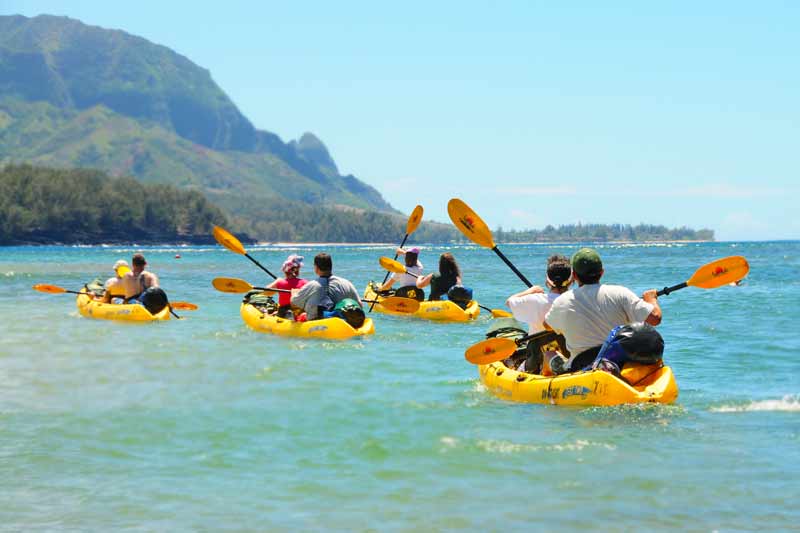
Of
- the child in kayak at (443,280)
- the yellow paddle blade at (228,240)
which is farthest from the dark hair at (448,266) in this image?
the yellow paddle blade at (228,240)

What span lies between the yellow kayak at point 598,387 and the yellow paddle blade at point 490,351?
606mm

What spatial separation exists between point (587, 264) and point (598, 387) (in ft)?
3.96

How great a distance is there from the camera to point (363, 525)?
238 inches

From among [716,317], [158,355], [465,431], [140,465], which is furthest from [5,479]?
[716,317]

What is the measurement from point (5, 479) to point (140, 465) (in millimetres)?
1008

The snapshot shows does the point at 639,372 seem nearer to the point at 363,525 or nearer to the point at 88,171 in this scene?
the point at 363,525

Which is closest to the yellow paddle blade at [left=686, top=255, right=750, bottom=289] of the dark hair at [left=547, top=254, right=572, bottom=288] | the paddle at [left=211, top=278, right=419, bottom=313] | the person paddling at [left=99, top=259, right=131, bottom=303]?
the dark hair at [left=547, top=254, right=572, bottom=288]

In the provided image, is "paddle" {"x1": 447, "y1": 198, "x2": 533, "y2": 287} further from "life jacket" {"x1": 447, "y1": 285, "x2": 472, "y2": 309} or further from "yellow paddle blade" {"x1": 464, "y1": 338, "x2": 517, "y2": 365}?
"life jacket" {"x1": 447, "y1": 285, "x2": 472, "y2": 309}

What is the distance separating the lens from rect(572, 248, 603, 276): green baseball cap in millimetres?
9195

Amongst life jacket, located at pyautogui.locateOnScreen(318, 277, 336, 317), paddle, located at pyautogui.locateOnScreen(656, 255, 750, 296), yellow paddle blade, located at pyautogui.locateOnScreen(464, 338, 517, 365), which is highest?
paddle, located at pyautogui.locateOnScreen(656, 255, 750, 296)

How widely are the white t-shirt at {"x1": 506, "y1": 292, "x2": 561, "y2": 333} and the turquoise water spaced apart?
100cm

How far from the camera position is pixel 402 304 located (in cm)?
1892

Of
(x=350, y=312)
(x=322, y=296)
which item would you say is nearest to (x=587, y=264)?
(x=350, y=312)

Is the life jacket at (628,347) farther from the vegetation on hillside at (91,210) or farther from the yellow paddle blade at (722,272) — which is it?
the vegetation on hillside at (91,210)
